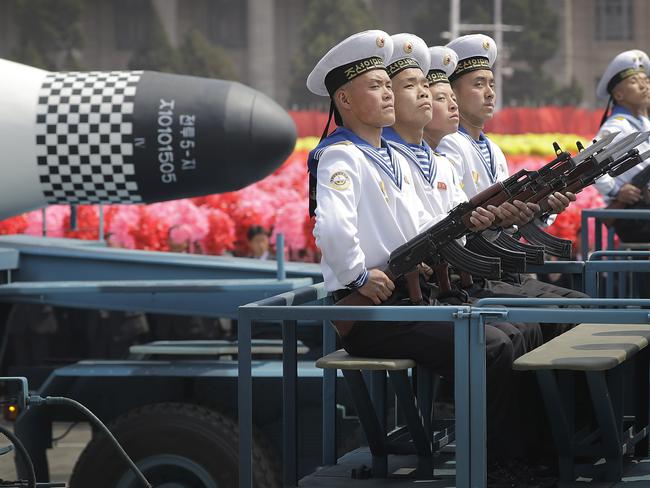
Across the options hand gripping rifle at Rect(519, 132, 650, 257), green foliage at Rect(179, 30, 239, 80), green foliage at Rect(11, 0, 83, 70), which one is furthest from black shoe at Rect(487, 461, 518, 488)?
green foliage at Rect(11, 0, 83, 70)

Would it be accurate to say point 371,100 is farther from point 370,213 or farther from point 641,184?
point 641,184

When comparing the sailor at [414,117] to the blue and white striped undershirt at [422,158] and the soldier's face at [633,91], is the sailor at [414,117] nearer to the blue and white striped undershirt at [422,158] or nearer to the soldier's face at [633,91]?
the blue and white striped undershirt at [422,158]

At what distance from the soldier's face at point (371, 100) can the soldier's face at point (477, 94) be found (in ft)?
4.35

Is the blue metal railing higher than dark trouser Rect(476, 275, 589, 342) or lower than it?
higher

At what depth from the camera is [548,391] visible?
504 centimetres

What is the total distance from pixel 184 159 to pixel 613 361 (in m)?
4.77

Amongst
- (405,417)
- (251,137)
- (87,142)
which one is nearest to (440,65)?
(405,417)

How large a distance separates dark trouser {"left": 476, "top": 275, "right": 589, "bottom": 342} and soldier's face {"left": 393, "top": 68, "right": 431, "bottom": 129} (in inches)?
29.0

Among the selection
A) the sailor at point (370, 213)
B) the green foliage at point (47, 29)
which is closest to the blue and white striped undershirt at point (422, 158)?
the sailor at point (370, 213)

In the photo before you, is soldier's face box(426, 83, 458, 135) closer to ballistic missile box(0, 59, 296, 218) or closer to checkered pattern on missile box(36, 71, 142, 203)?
ballistic missile box(0, 59, 296, 218)

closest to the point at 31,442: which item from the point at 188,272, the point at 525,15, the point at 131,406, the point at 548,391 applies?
the point at 131,406

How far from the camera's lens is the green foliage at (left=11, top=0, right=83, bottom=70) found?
78.1 meters

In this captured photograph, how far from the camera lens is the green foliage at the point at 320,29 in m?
78.1

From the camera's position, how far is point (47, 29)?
78375 millimetres
